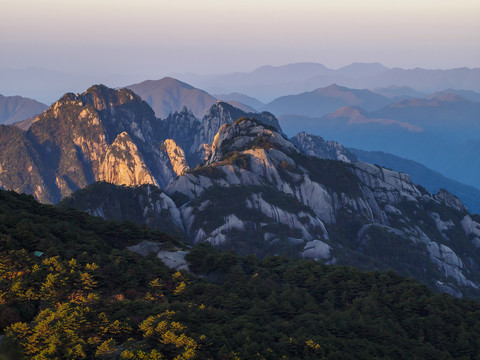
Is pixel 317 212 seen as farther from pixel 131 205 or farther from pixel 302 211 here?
pixel 131 205

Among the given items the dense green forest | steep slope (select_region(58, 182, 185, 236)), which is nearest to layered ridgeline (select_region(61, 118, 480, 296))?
steep slope (select_region(58, 182, 185, 236))

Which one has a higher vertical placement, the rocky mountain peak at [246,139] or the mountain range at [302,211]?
the rocky mountain peak at [246,139]

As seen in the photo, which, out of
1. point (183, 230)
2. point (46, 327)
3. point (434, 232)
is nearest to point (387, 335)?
point (46, 327)

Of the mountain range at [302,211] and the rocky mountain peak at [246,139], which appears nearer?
the mountain range at [302,211]

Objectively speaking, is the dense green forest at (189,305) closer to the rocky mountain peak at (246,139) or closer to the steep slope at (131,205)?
the steep slope at (131,205)

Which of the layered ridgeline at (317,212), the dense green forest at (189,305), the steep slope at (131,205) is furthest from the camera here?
the layered ridgeline at (317,212)

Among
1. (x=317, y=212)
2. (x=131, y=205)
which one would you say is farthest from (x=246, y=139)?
(x=131, y=205)

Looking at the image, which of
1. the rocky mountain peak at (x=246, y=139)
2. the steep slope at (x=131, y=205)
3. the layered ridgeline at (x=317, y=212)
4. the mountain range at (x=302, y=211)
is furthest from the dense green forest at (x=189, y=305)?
the rocky mountain peak at (x=246, y=139)
